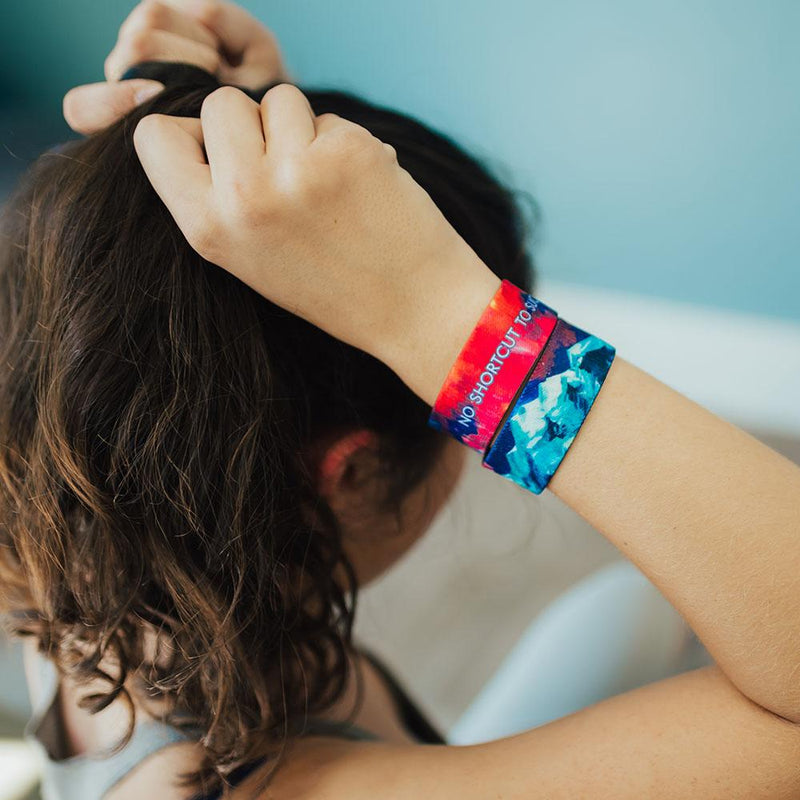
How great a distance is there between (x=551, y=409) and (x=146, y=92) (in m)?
0.43

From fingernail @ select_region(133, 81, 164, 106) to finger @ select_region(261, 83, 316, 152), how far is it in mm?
141

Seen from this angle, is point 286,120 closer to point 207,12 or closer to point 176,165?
point 176,165

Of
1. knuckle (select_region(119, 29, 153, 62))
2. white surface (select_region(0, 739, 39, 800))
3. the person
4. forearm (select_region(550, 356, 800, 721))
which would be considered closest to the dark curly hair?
the person

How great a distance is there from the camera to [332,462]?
0.67 m

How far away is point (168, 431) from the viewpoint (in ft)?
1.74

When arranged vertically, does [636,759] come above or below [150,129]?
below

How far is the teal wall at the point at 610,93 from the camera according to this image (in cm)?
103

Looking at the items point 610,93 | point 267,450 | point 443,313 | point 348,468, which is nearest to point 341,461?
point 348,468

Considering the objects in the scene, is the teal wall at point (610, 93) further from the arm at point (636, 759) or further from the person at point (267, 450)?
the arm at point (636, 759)

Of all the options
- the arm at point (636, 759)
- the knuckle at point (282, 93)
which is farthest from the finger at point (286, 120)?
the arm at point (636, 759)

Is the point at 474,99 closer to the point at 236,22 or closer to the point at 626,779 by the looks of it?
the point at 236,22

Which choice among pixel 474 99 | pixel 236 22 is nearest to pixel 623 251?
pixel 474 99

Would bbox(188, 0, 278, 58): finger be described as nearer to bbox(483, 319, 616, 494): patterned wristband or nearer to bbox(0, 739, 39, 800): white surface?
bbox(483, 319, 616, 494): patterned wristband

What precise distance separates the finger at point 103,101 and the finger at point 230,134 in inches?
5.0
